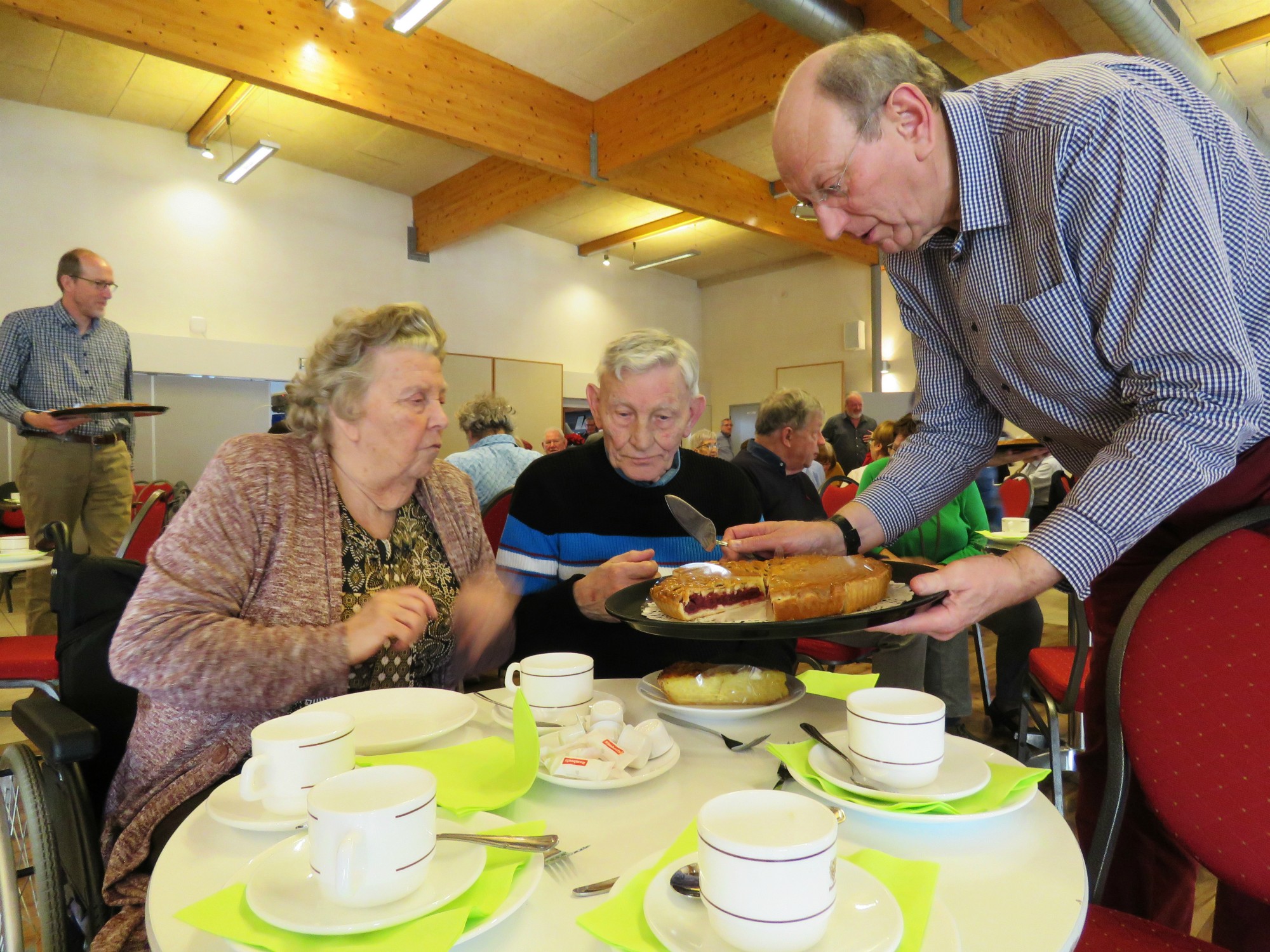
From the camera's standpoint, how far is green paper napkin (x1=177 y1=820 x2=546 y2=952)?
579mm

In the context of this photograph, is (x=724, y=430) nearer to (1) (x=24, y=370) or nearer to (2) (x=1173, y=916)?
(1) (x=24, y=370)

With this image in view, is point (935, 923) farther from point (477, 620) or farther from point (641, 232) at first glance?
point (641, 232)

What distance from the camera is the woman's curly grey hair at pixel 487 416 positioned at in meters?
4.39

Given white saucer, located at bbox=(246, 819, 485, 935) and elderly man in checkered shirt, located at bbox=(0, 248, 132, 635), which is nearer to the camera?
white saucer, located at bbox=(246, 819, 485, 935)

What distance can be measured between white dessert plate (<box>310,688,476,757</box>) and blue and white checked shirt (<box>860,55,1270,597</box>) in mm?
860

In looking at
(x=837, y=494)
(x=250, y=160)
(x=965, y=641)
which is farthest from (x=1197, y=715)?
(x=250, y=160)

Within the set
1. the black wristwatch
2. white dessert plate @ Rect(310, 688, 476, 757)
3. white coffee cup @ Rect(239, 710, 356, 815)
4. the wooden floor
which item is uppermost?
the black wristwatch

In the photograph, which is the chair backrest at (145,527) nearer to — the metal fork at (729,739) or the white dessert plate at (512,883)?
the metal fork at (729,739)

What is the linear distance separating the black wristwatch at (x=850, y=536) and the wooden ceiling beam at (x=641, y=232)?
8059mm

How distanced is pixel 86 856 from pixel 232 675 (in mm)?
286

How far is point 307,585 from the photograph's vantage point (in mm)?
1392

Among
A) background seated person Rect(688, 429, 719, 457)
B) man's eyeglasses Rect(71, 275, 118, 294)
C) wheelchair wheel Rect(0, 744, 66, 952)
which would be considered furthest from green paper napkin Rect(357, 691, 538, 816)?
background seated person Rect(688, 429, 719, 457)

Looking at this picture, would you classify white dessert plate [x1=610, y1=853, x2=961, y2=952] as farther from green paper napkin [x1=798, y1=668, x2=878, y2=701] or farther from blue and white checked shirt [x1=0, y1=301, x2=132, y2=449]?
blue and white checked shirt [x1=0, y1=301, x2=132, y2=449]

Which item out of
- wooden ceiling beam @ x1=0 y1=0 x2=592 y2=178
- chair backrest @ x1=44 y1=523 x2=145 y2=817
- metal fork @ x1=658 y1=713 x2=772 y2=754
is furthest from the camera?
wooden ceiling beam @ x1=0 y1=0 x2=592 y2=178
